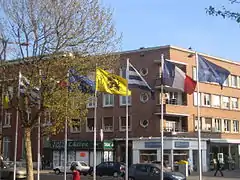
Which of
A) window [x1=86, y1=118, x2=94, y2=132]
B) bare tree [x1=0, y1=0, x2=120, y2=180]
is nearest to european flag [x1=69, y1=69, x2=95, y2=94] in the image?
bare tree [x1=0, y1=0, x2=120, y2=180]

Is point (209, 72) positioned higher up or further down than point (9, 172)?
higher up

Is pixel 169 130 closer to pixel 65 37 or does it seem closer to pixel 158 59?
pixel 158 59

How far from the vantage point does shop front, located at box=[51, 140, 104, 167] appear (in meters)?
55.5

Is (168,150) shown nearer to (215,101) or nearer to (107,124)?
(107,124)

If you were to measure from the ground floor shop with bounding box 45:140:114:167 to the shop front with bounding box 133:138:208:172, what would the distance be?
3.08 meters

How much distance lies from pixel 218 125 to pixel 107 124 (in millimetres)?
14631

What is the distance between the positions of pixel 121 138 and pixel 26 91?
106ft

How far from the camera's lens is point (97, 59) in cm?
2580

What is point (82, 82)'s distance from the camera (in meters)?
26.2

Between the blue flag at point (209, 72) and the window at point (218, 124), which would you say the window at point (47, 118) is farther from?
the window at point (218, 124)

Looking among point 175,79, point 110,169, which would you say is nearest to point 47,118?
point 175,79

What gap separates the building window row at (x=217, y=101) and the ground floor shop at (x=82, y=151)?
483 inches

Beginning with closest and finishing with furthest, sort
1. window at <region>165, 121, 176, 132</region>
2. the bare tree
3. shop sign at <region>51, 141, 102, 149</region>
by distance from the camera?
the bare tree < shop sign at <region>51, 141, 102, 149</region> < window at <region>165, 121, 176, 132</region>

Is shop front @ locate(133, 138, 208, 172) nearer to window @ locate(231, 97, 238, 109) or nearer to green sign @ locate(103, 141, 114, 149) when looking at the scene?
green sign @ locate(103, 141, 114, 149)
